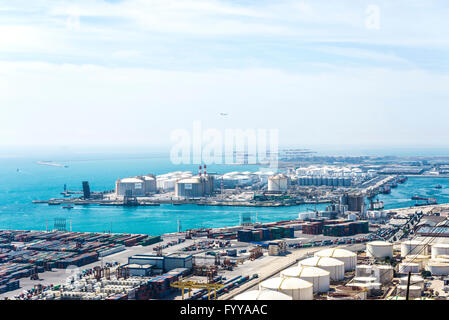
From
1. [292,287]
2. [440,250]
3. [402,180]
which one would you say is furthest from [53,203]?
[402,180]

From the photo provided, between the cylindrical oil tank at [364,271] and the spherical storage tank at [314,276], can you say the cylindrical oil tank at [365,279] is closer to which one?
the cylindrical oil tank at [364,271]

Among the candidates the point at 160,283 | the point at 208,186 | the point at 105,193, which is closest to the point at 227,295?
the point at 160,283

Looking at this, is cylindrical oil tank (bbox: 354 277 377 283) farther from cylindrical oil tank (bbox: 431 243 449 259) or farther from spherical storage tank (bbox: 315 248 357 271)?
cylindrical oil tank (bbox: 431 243 449 259)

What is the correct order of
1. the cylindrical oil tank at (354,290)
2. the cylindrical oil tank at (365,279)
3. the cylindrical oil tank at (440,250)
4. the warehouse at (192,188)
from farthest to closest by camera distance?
1. the warehouse at (192,188)
2. the cylindrical oil tank at (440,250)
3. the cylindrical oil tank at (365,279)
4. the cylindrical oil tank at (354,290)

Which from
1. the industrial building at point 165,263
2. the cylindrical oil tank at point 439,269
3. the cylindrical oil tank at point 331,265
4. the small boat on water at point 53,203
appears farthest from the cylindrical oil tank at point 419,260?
the small boat on water at point 53,203

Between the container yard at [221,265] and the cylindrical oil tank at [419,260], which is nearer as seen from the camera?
the container yard at [221,265]

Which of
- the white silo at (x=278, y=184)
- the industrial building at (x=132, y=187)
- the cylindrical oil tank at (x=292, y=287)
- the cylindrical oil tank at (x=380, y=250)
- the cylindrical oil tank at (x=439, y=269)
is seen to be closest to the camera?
the cylindrical oil tank at (x=292, y=287)

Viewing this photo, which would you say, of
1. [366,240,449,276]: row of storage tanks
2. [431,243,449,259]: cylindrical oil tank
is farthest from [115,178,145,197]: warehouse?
[431,243,449,259]: cylindrical oil tank
